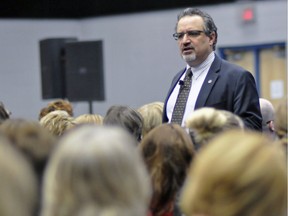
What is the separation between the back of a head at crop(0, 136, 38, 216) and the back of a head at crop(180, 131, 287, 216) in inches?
19.1

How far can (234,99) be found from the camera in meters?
5.06

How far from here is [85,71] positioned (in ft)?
38.2

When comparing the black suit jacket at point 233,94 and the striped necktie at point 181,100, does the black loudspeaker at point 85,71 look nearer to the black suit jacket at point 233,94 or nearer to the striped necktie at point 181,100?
the striped necktie at point 181,100

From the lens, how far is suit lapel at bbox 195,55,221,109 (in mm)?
5125

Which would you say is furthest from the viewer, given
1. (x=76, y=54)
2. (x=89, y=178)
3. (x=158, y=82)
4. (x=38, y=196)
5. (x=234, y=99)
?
(x=158, y=82)

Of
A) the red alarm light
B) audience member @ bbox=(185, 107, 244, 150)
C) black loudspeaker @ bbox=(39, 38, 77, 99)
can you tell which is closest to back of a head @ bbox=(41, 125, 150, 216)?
audience member @ bbox=(185, 107, 244, 150)

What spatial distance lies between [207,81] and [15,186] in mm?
3062

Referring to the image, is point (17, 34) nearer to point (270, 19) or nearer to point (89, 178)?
point (270, 19)

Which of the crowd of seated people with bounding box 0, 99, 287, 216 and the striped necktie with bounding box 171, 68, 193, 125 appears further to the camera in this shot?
Answer: the striped necktie with bounding box 171, 68, 193, 125

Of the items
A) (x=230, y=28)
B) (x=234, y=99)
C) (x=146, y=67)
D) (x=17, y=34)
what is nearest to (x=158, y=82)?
(x=146, y=67)

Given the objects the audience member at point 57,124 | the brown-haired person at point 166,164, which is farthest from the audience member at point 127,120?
the brown-haired person at point 166,164

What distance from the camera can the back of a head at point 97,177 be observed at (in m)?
2.21

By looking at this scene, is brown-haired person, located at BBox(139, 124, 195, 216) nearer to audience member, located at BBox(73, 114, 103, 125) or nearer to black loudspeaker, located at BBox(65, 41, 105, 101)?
audience member, located at BBox(73, 114, 103, 125)

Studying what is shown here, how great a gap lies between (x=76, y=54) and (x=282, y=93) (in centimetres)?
365
